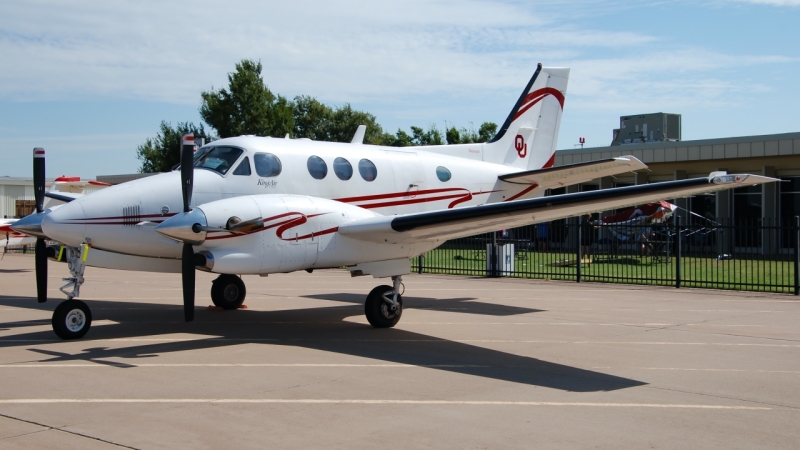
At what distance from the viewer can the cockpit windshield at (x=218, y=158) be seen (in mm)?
11719

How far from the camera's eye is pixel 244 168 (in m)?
11.8

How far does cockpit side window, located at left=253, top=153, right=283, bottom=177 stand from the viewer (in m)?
11.9

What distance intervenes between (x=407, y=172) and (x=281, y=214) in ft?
11.8

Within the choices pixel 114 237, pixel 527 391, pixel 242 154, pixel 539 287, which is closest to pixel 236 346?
pixel 114 237

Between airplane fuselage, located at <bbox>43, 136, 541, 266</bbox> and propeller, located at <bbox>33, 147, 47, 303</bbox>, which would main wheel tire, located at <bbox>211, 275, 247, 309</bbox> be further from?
propeller, located at <bbox>33, 147, 47, 303</bbox>

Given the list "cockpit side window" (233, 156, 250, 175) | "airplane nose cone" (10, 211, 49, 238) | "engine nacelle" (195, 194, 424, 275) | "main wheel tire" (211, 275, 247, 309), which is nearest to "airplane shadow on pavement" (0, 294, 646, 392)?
"main wheel tire" (211, 275, 247, 309)

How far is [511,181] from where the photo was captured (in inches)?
604

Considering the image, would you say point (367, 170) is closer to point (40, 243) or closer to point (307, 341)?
point (307, 341)

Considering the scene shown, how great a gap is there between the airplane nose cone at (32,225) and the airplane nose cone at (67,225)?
0.12m

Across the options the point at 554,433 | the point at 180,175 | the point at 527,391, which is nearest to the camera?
the point at 554,433

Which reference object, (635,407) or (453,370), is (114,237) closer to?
(453,370)

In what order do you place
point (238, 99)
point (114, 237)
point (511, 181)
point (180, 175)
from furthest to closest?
1. point (238, 99)
2. point (511, 181)
3. point (180, 175)
4. point (114, 237)

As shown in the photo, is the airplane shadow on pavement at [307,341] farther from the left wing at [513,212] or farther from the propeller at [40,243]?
the left wing at [513,212]

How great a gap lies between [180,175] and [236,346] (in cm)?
276
